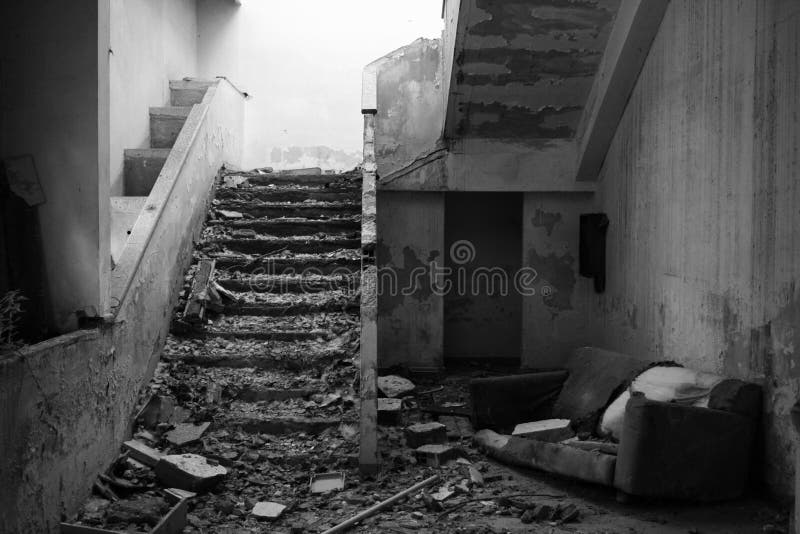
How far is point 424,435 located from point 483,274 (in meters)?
4.28

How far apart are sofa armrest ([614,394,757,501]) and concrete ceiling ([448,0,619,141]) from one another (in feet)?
13.0

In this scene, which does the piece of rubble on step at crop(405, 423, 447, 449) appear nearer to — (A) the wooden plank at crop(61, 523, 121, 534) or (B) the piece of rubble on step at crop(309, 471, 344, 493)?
(B) the piece of rubble on step at crop(309, 471, 344, 493)

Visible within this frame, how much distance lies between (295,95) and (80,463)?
8.20 metres

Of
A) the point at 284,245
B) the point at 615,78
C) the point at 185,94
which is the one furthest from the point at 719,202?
the point at 185,94

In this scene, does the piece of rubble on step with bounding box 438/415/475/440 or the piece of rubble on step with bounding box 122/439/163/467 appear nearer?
the piece of rubble on step with bounding box 122/439/163/467

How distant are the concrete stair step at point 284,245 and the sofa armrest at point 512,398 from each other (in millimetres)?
2069

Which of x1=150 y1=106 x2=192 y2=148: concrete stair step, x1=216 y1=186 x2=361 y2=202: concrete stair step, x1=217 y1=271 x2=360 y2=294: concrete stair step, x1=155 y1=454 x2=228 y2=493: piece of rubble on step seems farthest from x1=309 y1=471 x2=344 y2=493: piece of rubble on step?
x1=150 y1=106 x2=192 y2=148: concrete stair step

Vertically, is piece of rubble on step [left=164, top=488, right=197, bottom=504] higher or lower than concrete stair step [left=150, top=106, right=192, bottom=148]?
lower

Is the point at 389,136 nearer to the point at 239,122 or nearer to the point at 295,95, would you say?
the point at 239,122

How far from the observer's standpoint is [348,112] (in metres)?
11.1

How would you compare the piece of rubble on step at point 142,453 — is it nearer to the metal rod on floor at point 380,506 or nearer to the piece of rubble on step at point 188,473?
the piece of rubble on step at point 188,473

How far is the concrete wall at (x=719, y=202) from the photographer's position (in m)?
3.99

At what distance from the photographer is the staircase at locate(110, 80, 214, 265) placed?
6.39 m

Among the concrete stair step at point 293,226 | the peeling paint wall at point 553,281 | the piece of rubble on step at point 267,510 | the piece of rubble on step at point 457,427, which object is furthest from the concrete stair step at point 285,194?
the piece of rubble on step at point 267,510
